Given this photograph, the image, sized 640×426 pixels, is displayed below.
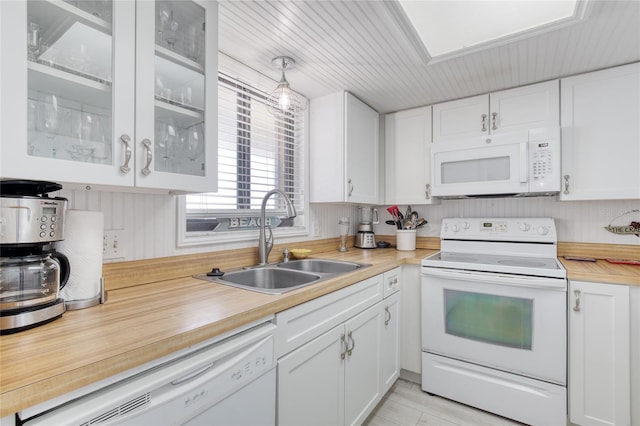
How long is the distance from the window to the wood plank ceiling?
0.23m

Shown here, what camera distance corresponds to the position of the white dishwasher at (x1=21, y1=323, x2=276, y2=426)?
66 cm

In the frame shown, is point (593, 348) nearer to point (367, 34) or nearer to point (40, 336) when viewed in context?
point (367, 34)

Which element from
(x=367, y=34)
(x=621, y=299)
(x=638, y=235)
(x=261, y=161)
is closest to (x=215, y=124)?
(x=261, y=161)

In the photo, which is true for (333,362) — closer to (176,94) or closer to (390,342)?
(390,342)

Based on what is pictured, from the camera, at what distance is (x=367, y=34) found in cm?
159

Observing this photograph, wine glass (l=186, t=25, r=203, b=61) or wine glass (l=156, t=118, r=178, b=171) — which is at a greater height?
wine glass (l=186, t=25, r=203, b=61)

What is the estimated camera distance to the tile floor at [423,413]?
1.82m

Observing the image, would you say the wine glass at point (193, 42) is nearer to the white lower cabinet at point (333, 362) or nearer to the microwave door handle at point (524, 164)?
the white lower cabinet at point (333, 362)

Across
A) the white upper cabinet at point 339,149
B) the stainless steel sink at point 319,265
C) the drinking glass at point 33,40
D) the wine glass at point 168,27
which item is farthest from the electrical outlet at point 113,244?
the white upper cabinet at point 339,149

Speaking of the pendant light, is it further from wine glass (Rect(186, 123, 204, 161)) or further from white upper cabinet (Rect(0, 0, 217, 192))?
wine glass (Rect(186, 123, 204, 161))

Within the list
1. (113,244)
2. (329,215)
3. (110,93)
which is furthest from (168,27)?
(329,215)

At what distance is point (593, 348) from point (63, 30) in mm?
2666

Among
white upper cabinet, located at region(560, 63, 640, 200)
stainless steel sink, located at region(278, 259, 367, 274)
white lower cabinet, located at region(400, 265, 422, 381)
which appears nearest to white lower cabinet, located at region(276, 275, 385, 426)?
stainless steel sink, located at region(278, 259, 367, 274)

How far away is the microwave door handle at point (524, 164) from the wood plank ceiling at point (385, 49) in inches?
19.5
